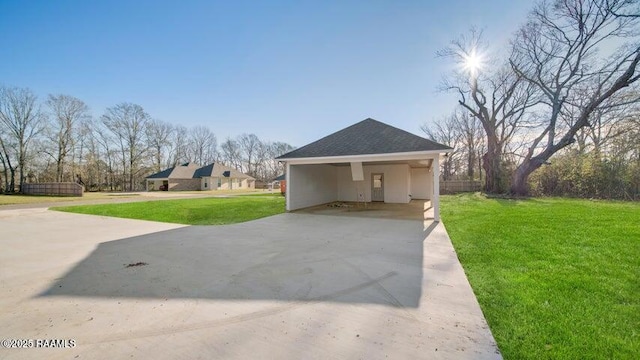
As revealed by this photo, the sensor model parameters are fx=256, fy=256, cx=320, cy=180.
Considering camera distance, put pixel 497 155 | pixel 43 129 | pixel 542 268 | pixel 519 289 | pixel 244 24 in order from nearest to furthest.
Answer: pixel 519 289
pixel 542 268
pixel 244 24
pixel 497 155
pixel 43 129

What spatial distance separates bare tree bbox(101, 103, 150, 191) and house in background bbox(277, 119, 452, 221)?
106 ft

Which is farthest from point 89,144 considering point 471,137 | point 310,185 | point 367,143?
point 471,137

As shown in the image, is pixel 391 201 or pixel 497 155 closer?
pixel 391 201

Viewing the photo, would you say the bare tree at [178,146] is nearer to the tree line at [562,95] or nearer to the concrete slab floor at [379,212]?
the concrete slab floor at [379,212]

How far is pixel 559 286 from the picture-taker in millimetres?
3195

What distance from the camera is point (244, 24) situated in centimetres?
918

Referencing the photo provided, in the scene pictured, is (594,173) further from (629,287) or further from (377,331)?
(377,331)

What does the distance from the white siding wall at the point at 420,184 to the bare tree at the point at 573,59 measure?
19.7 ft

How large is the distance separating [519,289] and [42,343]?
4.82 m

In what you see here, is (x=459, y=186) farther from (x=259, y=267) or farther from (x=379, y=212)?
(x=259, y=267)

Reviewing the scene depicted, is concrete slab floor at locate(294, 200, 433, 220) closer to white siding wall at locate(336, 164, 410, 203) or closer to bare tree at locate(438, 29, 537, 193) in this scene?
white siding wall at locate(336, 164, 410, 203)

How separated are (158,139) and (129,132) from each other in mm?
3875

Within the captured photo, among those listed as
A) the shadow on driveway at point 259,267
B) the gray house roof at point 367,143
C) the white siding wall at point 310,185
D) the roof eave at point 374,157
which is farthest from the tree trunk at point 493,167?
the shadow on driveway at point 259,267

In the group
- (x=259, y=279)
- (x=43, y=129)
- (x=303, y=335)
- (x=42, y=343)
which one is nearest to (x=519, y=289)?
(x=303, y=335)
